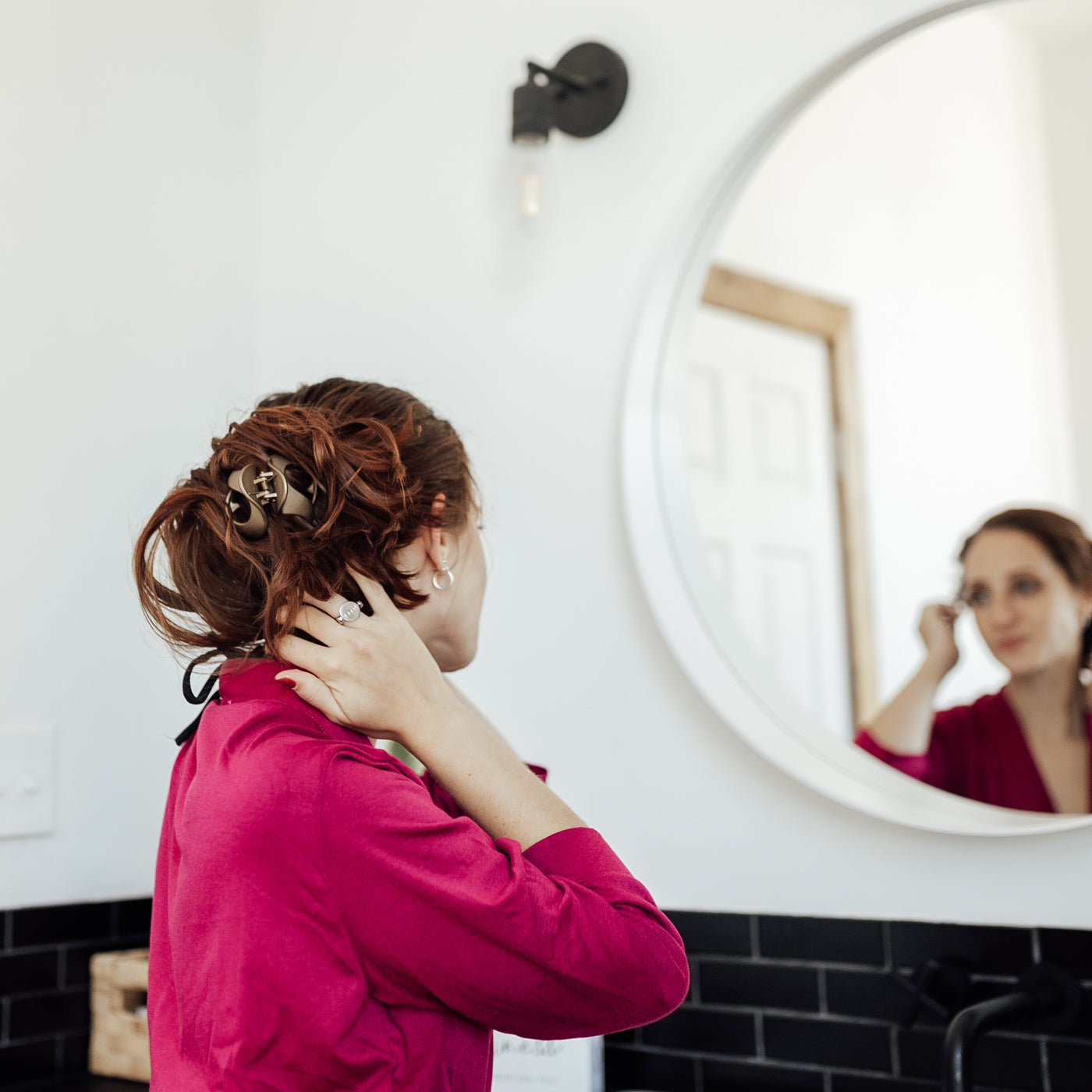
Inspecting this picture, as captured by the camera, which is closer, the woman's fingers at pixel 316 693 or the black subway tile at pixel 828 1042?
the woman's fingers at pixel 316 693

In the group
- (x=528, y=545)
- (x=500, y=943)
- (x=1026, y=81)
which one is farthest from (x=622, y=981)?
(x=1026, y=81)

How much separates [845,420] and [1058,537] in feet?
2.85

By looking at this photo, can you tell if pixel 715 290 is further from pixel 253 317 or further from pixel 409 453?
pixel 409 453

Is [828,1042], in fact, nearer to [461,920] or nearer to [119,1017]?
[461,920]

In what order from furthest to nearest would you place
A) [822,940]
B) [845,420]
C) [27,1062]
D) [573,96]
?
[845,420] < [573,96] < [27,1062] < [822,940]

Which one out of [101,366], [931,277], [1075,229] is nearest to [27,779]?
[101,366]

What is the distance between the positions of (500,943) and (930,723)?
1.09 m

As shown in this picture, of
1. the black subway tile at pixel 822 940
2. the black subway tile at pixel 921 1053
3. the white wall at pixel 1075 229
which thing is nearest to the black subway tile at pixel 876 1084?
the black subway tile at pixel 921 1053

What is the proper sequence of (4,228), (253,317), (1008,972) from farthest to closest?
1. (253,317)
2. (4,228)
3. (1008,972)

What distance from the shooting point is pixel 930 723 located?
5.39ft

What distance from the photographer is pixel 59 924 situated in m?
1.40

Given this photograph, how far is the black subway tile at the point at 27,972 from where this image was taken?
4.38 ft

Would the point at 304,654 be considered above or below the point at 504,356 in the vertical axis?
below

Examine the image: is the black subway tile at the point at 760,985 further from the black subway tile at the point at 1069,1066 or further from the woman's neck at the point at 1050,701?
the woman's neck at the point at 1050,701
